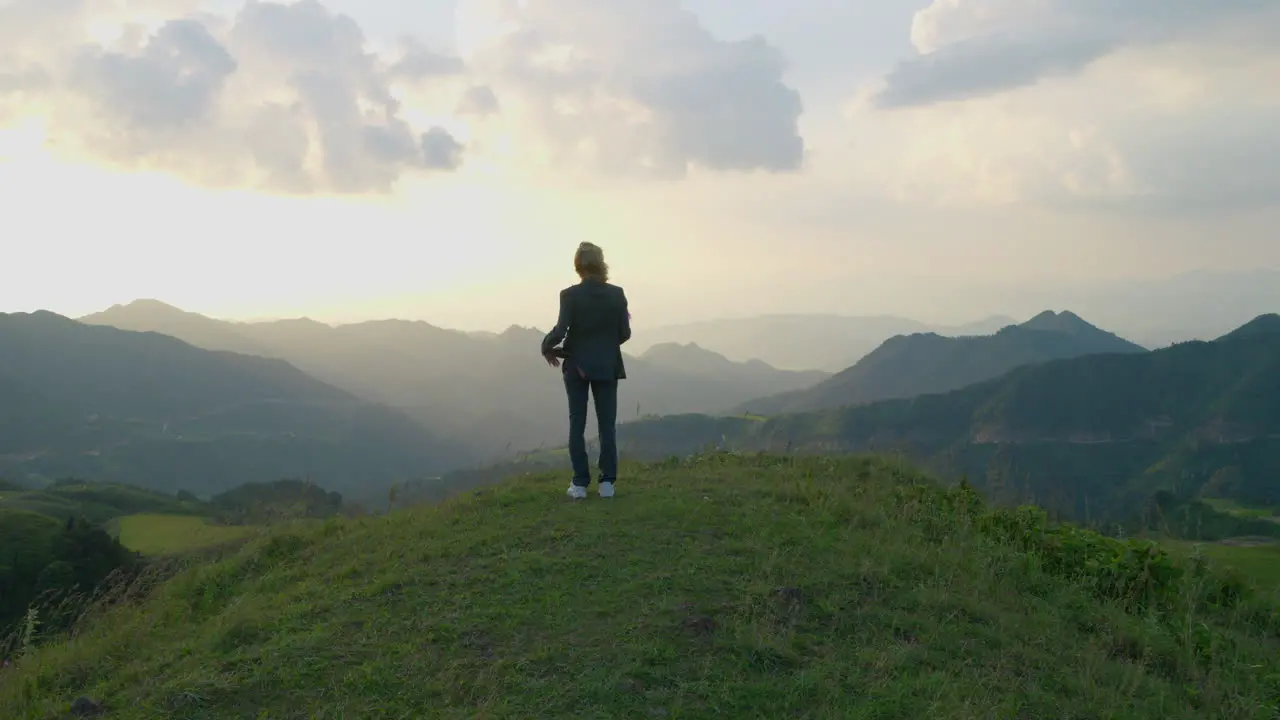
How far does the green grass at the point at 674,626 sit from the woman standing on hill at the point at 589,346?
2.74ft

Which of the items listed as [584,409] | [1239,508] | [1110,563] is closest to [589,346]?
[584,409]

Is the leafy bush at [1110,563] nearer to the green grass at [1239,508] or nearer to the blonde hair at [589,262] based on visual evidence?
the blonde hair at [589,262]

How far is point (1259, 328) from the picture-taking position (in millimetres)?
171250

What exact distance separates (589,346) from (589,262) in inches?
37.4

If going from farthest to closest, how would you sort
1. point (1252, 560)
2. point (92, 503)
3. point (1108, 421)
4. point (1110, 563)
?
1. point (1108, 421)
2. point (92, 503)
3. point (1252, 560)
4. point (1110, 563)

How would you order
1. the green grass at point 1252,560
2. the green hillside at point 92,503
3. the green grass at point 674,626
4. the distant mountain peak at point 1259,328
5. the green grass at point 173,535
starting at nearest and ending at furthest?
1. the green grass at point 674,626
2. the green grass at point 1252,560
3. the green grass at point 173,535
4. the green hillside at point 92,503
5. the distant mountain peak at point 1259,328

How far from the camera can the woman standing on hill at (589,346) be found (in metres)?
9.00

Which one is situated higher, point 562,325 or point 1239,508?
point 562,325

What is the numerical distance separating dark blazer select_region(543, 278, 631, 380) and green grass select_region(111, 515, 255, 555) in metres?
5.20

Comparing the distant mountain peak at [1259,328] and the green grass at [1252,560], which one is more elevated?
the distant mountain peak at [1259,328]

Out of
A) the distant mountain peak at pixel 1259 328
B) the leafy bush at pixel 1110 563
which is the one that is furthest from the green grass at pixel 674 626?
the distant mountain peak at pixel 1259 328

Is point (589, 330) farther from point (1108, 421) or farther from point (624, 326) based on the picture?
point (1108, 421)

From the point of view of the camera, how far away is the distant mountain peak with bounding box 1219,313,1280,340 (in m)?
158

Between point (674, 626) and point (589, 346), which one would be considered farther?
point (589, 346)
